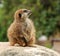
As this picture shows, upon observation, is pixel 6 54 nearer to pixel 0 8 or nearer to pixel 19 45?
pixel 19 45

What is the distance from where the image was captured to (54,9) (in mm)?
11414

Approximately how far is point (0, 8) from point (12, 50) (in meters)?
7.61

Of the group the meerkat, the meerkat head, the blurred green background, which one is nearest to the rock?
the meerkat

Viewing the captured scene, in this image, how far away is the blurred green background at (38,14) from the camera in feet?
35.9

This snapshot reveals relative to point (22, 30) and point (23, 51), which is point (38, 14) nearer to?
point (22, 30)

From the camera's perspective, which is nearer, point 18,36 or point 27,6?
point 18,36

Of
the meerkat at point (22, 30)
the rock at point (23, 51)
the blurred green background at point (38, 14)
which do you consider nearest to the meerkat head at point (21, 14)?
the meerkat at point (22, 30)

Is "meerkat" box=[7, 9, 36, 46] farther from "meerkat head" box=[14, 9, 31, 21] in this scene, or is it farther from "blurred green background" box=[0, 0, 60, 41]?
"blurred green background" box=[0, 0, 60, 41]

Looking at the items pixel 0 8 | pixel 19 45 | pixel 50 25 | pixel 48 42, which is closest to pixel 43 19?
pixel 50 25

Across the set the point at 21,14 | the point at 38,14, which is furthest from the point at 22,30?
the point at 38,14

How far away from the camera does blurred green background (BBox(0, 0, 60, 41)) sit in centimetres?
1095

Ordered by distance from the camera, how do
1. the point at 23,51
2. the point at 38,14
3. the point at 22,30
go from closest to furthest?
the point at 23,51, the point at 22,30, the point at 38,14

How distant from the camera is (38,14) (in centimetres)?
1124

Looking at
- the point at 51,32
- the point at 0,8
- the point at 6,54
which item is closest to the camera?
the point at 6,54
